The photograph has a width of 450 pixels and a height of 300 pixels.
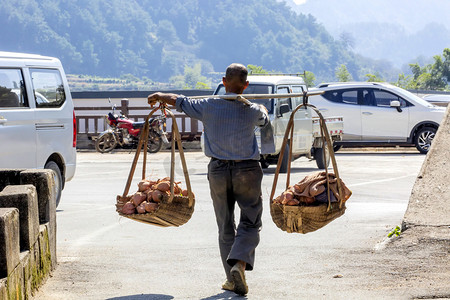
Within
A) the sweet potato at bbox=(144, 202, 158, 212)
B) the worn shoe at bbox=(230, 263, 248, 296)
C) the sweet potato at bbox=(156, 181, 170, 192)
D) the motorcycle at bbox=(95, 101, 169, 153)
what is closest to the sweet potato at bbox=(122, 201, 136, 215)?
the sweet potato at bbox=(144, 202, 158, 212)

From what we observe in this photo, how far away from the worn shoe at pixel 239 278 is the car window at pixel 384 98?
18.1m

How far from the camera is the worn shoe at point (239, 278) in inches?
249

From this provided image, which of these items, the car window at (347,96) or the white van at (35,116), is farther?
the car window at (347,96)

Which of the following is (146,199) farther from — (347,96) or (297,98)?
(347,96)

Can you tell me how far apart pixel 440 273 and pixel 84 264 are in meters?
3.10

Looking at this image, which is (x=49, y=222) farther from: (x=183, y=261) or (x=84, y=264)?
(x=183, y=261)

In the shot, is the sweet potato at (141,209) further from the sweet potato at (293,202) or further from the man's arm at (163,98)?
the sweet potato at (293,202)

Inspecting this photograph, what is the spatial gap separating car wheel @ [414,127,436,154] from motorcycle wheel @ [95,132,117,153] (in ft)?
29.3

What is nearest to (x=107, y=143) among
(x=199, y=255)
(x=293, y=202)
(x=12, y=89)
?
(x=12, y=89)

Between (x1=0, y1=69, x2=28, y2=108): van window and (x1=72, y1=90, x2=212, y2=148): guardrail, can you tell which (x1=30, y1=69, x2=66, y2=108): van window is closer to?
(x1=0, y1=69, x2=28, y2=108): van window

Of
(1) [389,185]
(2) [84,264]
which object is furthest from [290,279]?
(1) [389,185]

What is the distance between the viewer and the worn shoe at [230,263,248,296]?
249 inches

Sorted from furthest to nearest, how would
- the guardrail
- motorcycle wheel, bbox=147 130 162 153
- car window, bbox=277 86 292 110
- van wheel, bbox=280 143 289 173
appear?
the guardrail → motorcycle wheel, bbox=147 130 162 153 → car window, bbox=277 86 292 110 → van wheel, bbox=280 143 289 173

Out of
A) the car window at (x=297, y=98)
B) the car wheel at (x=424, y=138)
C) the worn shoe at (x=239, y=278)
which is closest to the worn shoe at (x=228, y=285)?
the worn shoe at (x=239, y=278)
